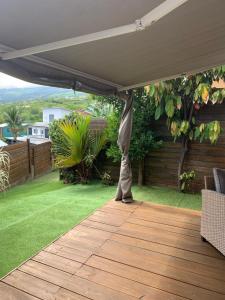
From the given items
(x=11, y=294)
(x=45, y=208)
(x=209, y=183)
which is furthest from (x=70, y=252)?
(x=209, y=183)

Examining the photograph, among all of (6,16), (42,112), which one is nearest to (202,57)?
(6,16)

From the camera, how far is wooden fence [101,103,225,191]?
4.62 m

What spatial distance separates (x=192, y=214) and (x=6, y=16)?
133 inches

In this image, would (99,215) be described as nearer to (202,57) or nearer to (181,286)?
(181,286)

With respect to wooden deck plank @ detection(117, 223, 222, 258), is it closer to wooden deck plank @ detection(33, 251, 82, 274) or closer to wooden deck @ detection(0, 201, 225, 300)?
wooden deck @ detection(0, 201, 225, 300)

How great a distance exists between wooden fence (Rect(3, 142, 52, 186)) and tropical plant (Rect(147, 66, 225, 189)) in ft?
11.1

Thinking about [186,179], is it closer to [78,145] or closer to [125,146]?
[125,146]

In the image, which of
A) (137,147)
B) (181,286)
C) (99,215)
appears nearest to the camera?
(181,286)

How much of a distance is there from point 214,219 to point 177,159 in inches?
99.5

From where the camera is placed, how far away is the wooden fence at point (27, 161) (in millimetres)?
5808

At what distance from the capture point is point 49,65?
7.32 ft

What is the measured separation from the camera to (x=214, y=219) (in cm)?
258

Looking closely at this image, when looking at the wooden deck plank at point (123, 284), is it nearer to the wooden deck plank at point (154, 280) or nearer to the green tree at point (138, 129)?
the wooden deck plank at point (154, 280)

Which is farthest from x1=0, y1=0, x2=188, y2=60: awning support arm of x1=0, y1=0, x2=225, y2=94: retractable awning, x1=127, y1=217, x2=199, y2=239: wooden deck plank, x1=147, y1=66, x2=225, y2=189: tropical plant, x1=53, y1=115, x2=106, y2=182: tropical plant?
x1=53, y1=115, x2=106, y2=182: tropical plant
